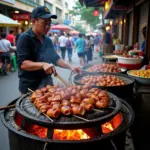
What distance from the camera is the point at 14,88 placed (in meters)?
9.01

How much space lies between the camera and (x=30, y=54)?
3.49 m

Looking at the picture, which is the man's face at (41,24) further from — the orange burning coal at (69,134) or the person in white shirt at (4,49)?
the person in white shirt at (4,49)

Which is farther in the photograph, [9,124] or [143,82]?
[143,82]

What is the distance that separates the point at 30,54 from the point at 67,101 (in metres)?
1.34

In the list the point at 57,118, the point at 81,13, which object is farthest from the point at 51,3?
the point at 57,118

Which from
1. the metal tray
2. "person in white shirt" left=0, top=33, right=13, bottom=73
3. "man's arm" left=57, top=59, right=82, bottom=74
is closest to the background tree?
"person in white shirt" left=0, top=33, right=13, bottom=73

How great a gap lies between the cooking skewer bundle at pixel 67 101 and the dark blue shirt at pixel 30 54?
701 millimetres

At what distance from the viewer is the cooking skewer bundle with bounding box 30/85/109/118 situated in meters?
2.30

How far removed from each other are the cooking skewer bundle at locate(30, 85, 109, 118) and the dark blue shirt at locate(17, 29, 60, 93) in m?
0.70

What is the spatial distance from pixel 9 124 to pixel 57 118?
0.66 m

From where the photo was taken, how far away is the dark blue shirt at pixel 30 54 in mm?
3398

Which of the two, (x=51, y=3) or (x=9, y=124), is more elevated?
(x=51, y=3)

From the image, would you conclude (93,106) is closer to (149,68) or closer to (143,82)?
(143,82)

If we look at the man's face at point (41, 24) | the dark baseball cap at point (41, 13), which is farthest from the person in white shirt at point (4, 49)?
the dark baseball cap at point (41, 13)
